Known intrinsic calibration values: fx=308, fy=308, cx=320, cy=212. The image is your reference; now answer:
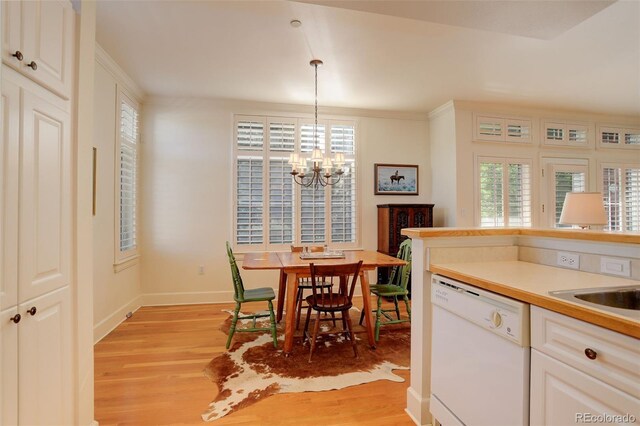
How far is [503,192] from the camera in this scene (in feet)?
14.9

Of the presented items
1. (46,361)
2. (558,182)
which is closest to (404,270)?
(46,361)

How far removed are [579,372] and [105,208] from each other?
3.81 metres

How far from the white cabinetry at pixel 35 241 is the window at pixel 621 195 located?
6680 millimetres

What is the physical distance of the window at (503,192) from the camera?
4484 mm

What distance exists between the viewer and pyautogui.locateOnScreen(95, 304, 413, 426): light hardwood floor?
6.09ft

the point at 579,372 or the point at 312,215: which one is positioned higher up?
the point at 312,215

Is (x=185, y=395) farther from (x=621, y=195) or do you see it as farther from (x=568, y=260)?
(x=621, y=195)

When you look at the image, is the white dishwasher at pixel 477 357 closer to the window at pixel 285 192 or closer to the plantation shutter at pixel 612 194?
the window at pixel 285 192

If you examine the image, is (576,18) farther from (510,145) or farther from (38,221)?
(38,221)

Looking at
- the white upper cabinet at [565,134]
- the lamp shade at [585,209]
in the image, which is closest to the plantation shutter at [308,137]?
the lamp shade at [585,209]

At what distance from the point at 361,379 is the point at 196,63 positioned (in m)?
3.38

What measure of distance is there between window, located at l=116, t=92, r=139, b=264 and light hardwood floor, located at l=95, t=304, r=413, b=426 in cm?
113

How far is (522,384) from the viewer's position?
3.86 feet

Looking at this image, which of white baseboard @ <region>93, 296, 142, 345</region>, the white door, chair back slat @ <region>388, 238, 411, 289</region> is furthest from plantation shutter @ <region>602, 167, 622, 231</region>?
white baseboard @ <region>93, 296, 142, 345</region>
